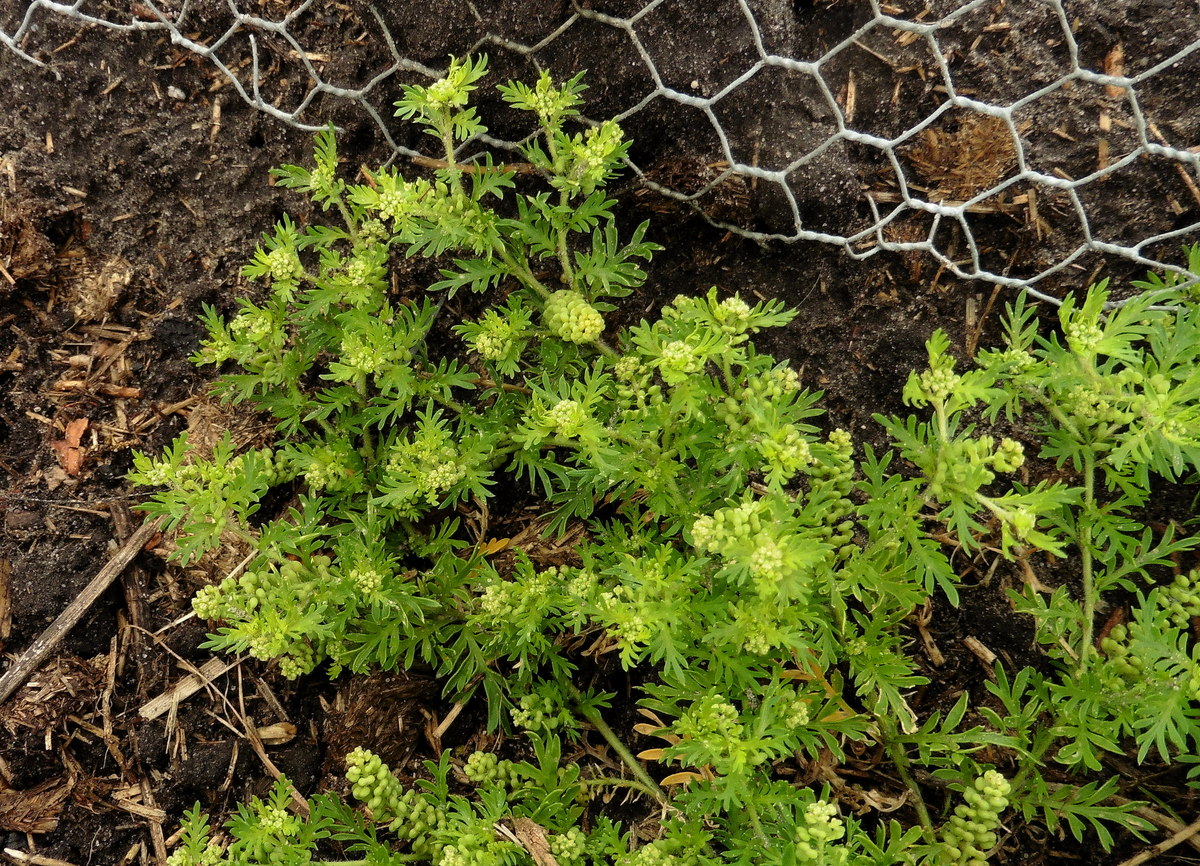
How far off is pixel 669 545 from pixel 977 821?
1070 mm

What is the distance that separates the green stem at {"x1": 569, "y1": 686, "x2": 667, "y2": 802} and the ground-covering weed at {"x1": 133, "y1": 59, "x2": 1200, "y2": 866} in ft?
0.04

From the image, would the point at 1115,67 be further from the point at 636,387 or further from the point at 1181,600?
the point at 636,387

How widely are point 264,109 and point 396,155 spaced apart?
0.51 meters

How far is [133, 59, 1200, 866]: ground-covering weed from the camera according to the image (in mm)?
2260

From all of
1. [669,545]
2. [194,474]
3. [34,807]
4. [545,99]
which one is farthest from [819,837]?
[34,807]

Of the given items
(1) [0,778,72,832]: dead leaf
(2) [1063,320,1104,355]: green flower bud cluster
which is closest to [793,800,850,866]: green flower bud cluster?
(2) [1063,320,1104,355]: green flower bud cluster

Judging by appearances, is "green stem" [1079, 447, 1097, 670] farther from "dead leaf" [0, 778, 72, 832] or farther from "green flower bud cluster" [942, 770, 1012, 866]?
"dead leaf" [0, 778, 72, 832]

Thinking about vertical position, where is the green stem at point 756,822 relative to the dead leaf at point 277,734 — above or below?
below

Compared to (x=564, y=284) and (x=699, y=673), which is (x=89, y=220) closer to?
(x=564, y=284)

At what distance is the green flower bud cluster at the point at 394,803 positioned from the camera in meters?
2.53

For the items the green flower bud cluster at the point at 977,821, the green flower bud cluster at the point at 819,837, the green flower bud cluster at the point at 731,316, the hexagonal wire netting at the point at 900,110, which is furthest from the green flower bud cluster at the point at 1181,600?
the green flower bud cluster at the point at 731,316

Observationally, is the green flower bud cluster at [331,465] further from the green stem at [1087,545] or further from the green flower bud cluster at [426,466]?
the green stem at [1087,545]

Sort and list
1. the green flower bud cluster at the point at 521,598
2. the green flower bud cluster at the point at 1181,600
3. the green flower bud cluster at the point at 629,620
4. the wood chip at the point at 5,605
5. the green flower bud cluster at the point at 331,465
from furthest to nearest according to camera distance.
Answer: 1. the wood chip at the point at 5,605
2. the green flower bud cluster at the point at 331,465
3. the green flower bud cluster at the point at 521,598
4. the green flower bud cluster at the point at 1181,600
5. the green flower bud cluster at the point at 629,620

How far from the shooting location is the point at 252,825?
8.45 feet
